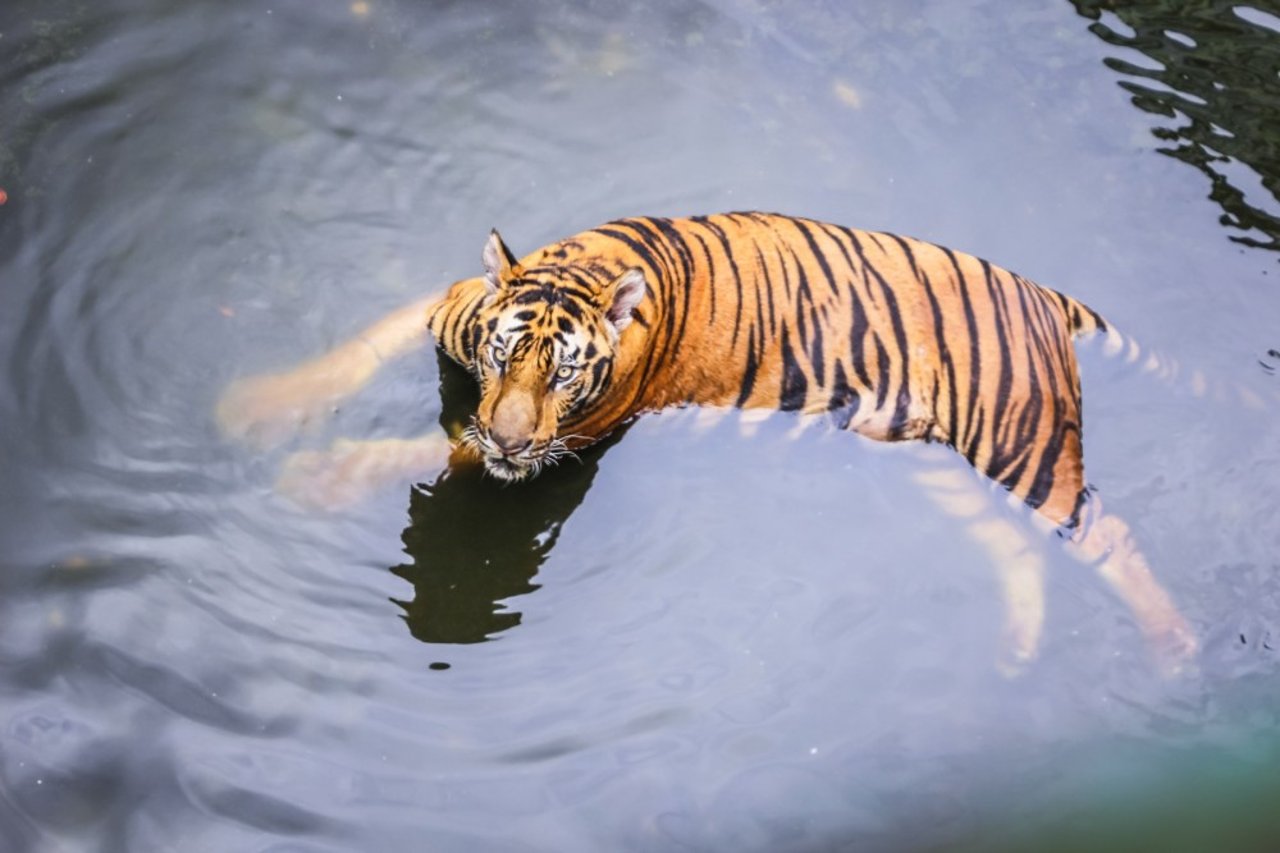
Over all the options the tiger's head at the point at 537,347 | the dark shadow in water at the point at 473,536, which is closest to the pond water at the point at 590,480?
the dark shadow in water at the point at 473,536

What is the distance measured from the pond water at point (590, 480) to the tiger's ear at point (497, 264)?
54cm

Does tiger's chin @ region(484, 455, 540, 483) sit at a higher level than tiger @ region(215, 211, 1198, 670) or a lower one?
lower

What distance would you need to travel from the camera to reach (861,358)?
405cm

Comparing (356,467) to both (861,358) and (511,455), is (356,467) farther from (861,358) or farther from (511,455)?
(861,358)

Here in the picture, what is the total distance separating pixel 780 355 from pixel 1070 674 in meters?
1.20

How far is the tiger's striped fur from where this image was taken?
3943 mm

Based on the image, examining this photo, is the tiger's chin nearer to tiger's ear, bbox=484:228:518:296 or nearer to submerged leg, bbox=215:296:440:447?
tiger's ear, bbox=484:228:518:296

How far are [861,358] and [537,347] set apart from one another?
102 cm

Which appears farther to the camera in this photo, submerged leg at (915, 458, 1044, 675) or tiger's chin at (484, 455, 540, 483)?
submerged leg at (915, 458, 1044, 675)

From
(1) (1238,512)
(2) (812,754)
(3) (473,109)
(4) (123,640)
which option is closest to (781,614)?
(2) (812,754)

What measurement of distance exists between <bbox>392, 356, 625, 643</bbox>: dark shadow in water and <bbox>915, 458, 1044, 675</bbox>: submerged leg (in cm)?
99

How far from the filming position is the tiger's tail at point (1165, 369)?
14.4 ft

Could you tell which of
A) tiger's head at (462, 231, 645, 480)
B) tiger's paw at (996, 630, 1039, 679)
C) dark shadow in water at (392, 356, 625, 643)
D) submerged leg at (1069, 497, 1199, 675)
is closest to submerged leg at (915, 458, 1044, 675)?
tiger's paw at (996, 630, 1039, 679)

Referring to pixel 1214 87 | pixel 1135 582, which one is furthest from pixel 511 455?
pixel 1214 87
